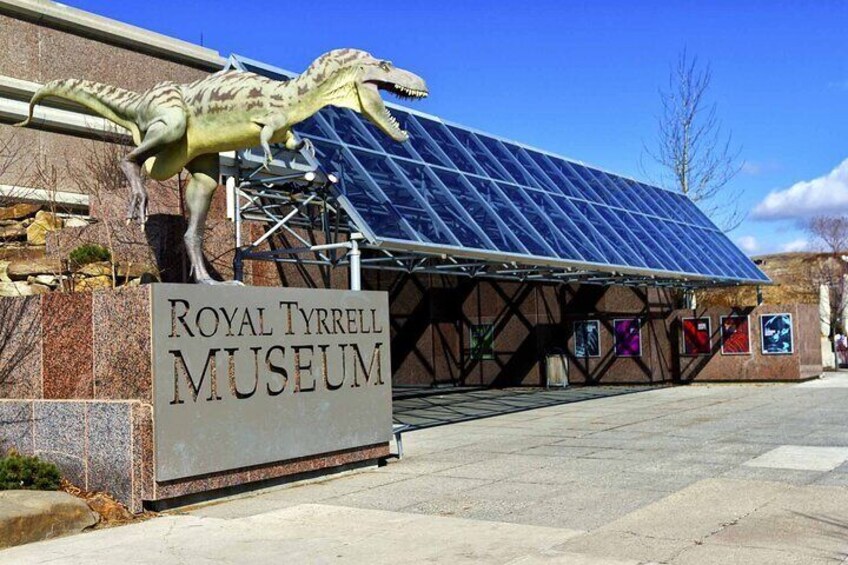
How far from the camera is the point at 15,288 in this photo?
1570 cm

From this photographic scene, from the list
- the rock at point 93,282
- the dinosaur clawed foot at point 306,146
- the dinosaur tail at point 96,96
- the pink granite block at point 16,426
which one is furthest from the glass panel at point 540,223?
the pink granite block at point 16,426

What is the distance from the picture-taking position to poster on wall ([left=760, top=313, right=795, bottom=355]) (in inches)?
1097

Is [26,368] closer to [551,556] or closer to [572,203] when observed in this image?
[551,556]

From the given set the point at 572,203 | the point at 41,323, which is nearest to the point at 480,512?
the point at 41,323

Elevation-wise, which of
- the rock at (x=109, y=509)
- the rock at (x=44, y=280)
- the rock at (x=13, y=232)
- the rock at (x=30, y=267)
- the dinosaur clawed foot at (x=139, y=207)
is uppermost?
the rock at (x=13, y=232)

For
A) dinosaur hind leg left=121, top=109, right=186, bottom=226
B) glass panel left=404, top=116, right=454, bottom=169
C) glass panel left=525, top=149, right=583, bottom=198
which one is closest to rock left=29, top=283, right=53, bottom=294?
dinosaur hind leg left=121, top=109, right=186, bottom=226

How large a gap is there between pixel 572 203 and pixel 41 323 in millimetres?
14624

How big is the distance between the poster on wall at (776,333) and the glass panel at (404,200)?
16.0 metres

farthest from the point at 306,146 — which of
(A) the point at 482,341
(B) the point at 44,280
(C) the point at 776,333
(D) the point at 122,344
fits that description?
(C) the point at 776,333

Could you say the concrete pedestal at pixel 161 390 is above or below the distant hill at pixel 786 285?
below

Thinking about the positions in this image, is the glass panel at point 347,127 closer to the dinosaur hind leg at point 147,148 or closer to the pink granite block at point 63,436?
the dinosaur hind leg at point 147,148

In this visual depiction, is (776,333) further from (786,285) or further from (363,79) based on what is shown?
(786,285)

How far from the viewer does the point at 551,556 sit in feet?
24.8

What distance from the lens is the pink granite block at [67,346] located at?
10586 mm
